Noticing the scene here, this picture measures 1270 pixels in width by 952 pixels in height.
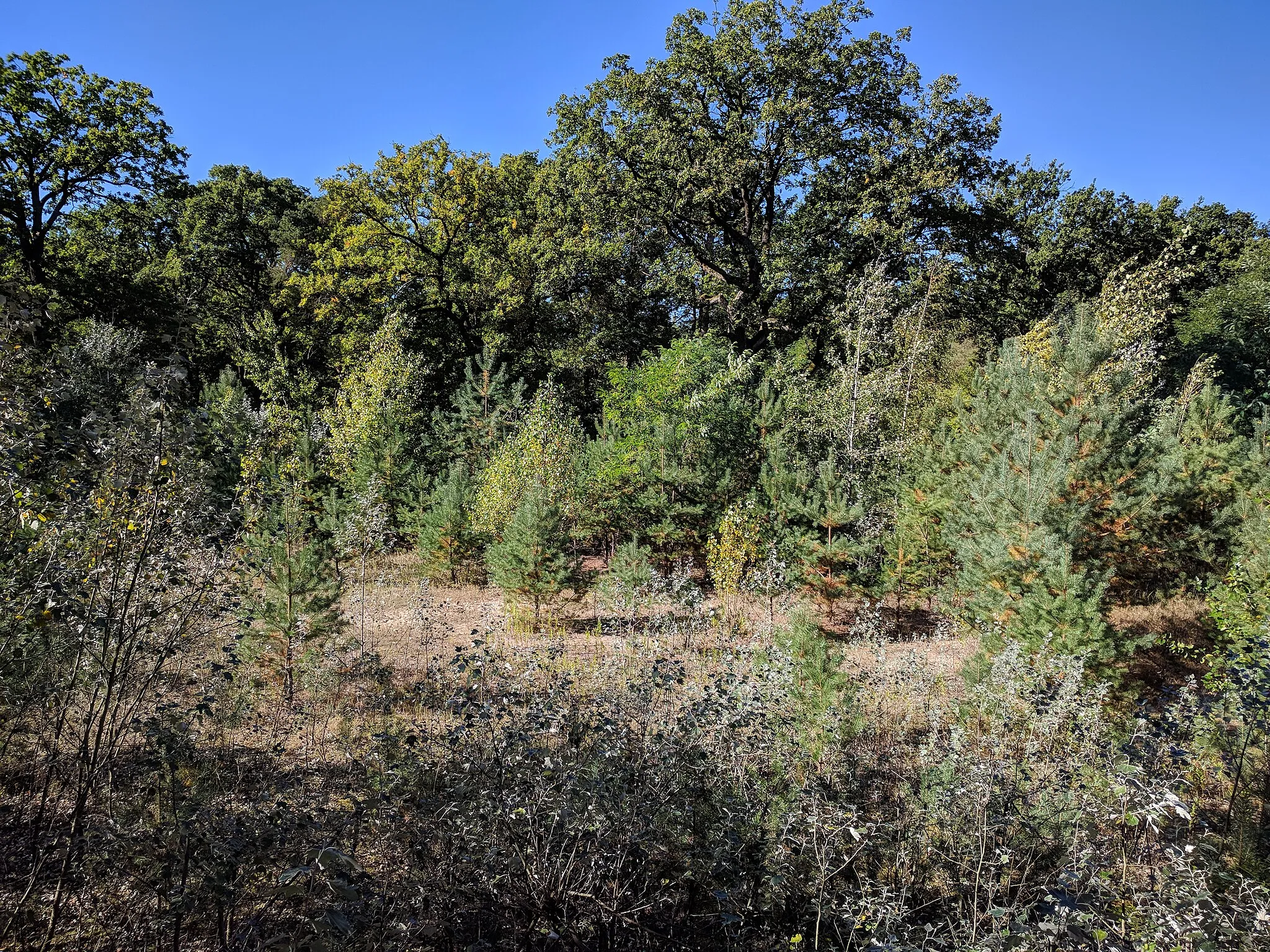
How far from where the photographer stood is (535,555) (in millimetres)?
10102

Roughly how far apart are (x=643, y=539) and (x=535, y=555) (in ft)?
11.7

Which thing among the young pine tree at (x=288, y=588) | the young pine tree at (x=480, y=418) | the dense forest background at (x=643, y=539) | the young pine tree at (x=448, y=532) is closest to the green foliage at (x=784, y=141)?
the dense forest background at (x=643, y=539)

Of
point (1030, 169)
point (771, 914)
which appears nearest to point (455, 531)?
point (771, 914)

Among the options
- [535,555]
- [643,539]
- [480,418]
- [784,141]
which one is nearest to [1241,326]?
[784,141]

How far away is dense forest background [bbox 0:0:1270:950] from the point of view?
11.0 feet

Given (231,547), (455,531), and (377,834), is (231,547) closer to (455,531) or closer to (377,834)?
(377,834)

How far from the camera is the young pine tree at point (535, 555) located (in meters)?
10.0

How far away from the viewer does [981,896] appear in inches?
145

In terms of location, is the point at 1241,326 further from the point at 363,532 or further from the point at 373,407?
the point at 363,532

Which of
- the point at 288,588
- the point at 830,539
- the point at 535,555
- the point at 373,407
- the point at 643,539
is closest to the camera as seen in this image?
the point at 288,588

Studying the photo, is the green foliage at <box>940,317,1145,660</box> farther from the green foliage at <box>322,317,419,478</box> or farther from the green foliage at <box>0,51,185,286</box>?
the green foliage at <box>0,51,185,286</box>

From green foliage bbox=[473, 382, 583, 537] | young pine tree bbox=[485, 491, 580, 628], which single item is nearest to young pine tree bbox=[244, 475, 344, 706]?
young pine tree bbox=[485, 491, 580, 628]

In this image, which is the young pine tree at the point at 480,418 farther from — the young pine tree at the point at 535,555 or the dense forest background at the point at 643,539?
the young pine tree at the point at 535,555

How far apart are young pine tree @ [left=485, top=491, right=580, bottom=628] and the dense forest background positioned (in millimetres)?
68
